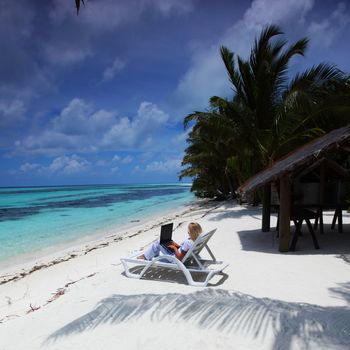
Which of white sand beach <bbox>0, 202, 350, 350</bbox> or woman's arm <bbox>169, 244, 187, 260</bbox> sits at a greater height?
woman's arm <bbox>169, 244, 187, 260</bbox>

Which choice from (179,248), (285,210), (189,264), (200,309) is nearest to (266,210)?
(285,210)

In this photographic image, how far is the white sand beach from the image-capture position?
2.92m

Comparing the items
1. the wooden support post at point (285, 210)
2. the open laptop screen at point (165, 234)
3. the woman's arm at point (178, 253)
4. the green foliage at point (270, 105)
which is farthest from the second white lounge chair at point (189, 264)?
the green foliage at point (270, 105)

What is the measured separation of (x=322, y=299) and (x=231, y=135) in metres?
10.00

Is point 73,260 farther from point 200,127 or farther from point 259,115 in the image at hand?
point 259,115

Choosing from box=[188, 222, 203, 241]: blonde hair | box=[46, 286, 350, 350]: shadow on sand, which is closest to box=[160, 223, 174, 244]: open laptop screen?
box=[188, 222, 203, 241]: blonde hair

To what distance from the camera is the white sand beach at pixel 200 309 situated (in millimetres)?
2920

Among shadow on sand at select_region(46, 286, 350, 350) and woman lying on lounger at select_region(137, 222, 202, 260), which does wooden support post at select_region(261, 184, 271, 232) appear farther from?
shadow on sand at select_region(46, 286, 350, 350)

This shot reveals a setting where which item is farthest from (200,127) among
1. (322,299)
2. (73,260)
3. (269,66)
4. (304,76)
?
(322,299)

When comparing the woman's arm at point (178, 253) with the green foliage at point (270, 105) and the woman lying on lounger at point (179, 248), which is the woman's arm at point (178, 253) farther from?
the green foliage at point (270, 105)

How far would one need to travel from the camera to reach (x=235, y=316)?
3258 millimetres

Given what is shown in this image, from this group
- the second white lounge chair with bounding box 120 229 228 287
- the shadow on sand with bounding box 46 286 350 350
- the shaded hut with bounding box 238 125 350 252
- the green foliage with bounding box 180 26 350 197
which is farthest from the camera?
the green foliage with bounding box 180 26 350 197

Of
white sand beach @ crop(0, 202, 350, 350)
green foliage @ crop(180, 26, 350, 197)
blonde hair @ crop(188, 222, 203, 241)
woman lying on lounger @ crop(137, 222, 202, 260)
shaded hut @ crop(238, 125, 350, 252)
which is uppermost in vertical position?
green foliage @ crop(180, 26, 350, 197)

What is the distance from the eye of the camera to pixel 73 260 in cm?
827
